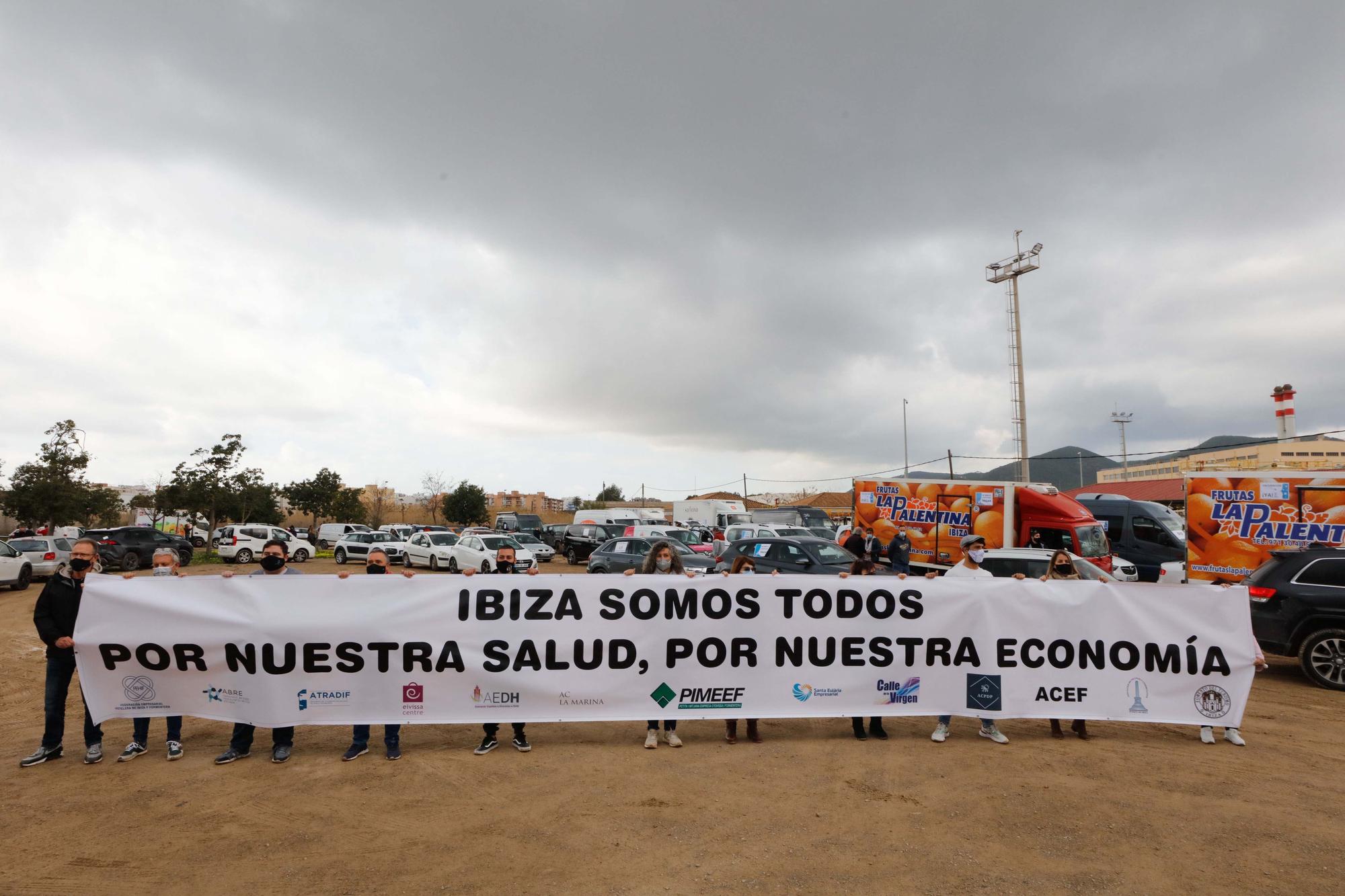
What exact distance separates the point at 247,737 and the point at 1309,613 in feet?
40.5

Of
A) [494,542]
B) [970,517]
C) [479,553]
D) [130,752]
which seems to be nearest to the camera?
[130,752]

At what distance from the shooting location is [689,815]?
4.77m

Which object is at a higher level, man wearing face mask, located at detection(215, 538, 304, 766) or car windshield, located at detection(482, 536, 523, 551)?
car windshield, located at detection(482, 536, 523, 551)

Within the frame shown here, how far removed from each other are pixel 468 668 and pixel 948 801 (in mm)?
4098

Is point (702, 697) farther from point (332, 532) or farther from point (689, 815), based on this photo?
point (332, 532)

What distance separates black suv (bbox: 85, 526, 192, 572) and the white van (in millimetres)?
17047

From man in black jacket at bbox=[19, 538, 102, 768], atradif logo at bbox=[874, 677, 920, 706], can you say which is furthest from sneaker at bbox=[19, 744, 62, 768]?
atradif logo at bbox=[874, 677, 920, 706]

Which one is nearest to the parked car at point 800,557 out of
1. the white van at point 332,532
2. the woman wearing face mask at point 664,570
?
the woman wearing face mask at point 664,570

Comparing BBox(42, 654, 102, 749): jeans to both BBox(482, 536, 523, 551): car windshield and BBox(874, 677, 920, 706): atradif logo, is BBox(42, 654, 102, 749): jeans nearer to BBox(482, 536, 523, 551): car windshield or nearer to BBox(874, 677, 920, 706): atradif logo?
BBox(874, 677, 920, 706): atradif logo

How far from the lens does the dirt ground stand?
156 inches

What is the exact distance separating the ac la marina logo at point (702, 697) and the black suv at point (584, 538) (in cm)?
2065

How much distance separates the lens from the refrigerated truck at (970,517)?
16438mm

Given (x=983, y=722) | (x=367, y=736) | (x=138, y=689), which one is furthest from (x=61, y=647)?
(x=983, y=722)

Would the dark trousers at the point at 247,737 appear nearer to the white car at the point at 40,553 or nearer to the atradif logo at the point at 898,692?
the atradif logo at the point at 898,692
